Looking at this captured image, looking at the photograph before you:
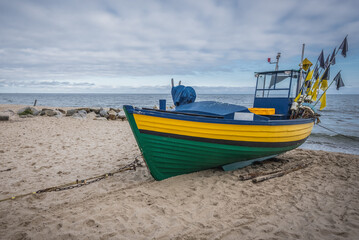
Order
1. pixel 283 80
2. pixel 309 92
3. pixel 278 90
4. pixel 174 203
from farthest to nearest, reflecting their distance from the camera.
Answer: pixel 309 92
pixel 278 90
pixel 283 80
pixel 174 203

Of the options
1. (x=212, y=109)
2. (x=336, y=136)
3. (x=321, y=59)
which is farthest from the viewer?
(x=336, y=136)

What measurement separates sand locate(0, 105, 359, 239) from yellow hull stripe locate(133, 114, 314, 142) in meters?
1.14

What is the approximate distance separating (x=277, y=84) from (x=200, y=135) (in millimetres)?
4654

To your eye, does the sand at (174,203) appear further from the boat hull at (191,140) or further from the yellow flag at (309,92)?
the yellow flag at (309,92)

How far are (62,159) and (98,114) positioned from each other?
1139 centimetres

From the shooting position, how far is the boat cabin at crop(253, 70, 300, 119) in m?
7.31

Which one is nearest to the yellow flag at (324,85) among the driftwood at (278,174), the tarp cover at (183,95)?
the driftwood at (278,174)

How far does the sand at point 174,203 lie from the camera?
3232 millimetres

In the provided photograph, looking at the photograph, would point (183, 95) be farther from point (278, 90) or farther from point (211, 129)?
point (278, 90)

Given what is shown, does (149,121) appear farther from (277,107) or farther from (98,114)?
(98,114)

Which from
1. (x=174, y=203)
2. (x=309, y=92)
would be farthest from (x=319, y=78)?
(x=174, y=203)

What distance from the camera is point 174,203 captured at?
409cm

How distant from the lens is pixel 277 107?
757 cm

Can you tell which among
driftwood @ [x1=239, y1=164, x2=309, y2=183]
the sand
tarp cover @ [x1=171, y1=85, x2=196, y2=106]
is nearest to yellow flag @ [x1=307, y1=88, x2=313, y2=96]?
the sand
